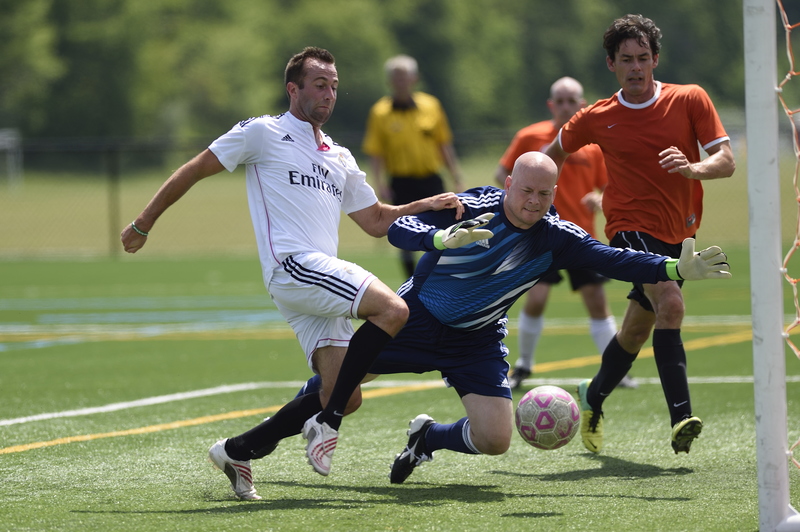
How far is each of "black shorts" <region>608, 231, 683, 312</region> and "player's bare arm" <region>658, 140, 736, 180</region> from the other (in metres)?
0.52

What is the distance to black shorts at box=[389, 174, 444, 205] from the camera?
12023 mm

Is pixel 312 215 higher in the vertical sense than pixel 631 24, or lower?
lower

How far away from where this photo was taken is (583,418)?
587 centimetres

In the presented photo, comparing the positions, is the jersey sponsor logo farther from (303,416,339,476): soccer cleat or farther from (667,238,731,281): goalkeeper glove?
(667,238,731,281): goalkeeper glove

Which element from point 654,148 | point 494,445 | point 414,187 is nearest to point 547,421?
point 494,445

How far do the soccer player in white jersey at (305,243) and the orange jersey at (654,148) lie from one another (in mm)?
1255

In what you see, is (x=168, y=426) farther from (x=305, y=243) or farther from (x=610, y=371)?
(x=610, y=371)

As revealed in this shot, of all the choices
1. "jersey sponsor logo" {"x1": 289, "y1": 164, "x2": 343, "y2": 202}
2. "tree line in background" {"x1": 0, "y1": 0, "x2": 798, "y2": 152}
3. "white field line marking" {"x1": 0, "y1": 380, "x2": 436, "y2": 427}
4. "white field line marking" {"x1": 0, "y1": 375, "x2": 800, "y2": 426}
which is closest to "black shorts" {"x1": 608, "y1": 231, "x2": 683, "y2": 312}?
"jersey sponsor logo" {"x1": 289, "y1": 164, "x2": 343, "y2": 202}

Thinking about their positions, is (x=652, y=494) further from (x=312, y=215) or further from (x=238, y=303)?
(x=238, y=303)

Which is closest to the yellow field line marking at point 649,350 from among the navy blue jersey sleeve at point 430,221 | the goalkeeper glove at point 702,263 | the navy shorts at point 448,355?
the navy shorts at point 448,355

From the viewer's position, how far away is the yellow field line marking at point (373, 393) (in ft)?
19.4

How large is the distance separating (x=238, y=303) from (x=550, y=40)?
8016 centimetres

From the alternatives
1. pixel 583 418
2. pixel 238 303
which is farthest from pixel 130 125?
pixel 583 418

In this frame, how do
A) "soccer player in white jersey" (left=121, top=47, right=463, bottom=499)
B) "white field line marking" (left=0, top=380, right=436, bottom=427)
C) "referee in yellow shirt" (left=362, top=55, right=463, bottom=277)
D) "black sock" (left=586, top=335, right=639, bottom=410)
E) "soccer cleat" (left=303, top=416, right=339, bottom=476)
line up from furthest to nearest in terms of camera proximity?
"referee in yellow shirt" (left=362, top=55, right=463, bottom=277) < "white field line marking" (left=0, top=380, right=436, bottom=427) < "black sock" (left=586, top=335, right=639, bottom=410) < "soccer player in white jersey" (left=121, top=47, right=463, bottom=499) < "soccer cleat" (left=303, top=416, right=339, bottom=476)
